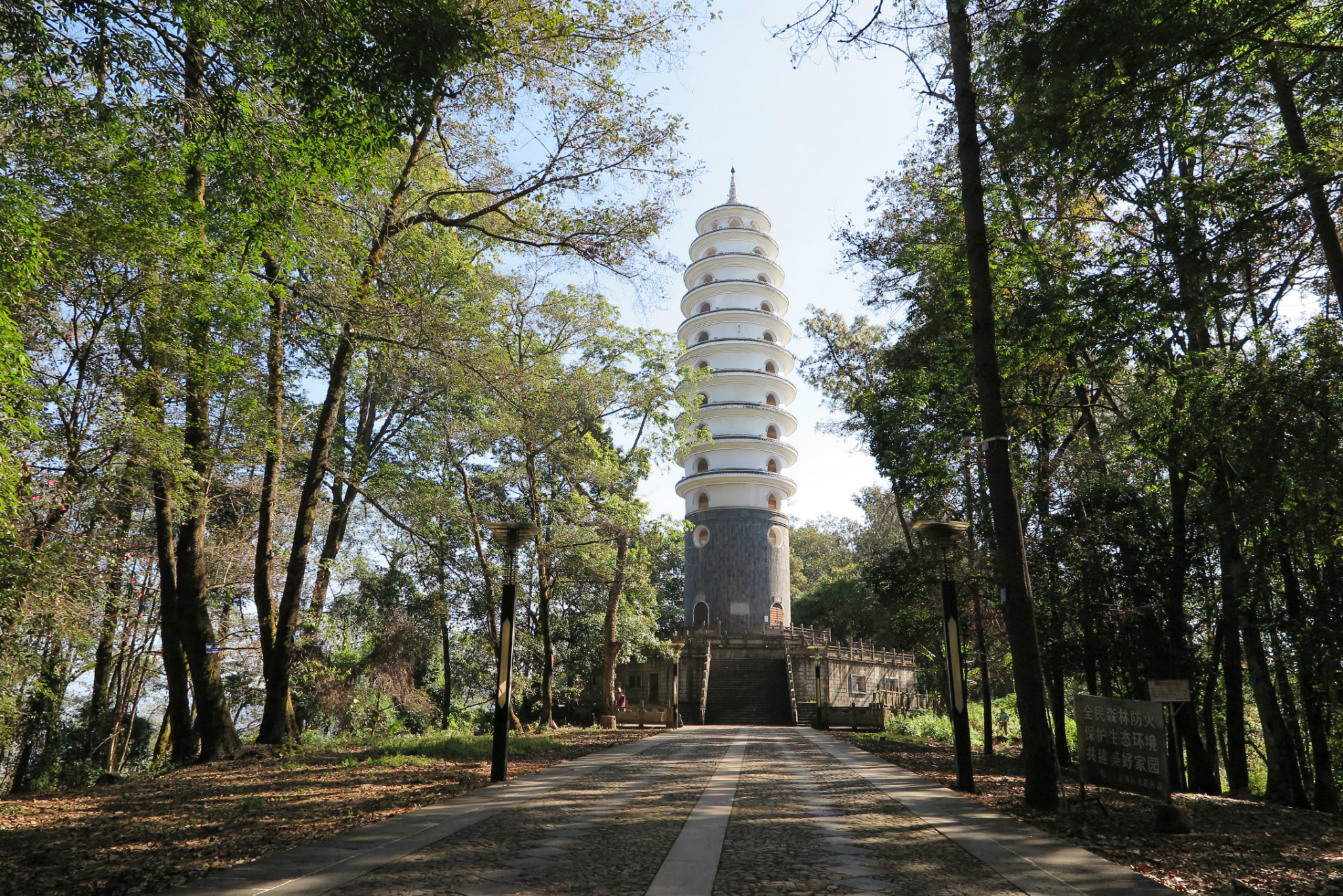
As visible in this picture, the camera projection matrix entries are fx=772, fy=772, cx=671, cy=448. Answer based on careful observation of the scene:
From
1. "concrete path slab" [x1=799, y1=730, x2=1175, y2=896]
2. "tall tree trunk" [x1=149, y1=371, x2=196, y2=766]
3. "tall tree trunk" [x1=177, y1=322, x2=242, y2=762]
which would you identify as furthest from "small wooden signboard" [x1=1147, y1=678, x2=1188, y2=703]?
"tall tree trunk" [x1=149, y1=371, x2=196, y2=766]

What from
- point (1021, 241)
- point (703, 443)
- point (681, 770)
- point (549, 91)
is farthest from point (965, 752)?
point (703, 443)

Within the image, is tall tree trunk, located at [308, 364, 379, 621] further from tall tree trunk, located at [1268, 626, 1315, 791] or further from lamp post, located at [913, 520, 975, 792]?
tall tree trunk, located at [1268, 626, 1315, 791]

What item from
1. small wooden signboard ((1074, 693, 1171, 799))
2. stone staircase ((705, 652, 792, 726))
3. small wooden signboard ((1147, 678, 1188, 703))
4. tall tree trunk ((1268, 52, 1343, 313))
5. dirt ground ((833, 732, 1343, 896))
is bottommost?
stone staircase ((705, 652, 792, 726))

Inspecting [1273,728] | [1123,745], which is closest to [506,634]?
[1123,745]

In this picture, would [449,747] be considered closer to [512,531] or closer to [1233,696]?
[512,531]

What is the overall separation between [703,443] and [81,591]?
1024 inches

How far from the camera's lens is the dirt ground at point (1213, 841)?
4625 mm

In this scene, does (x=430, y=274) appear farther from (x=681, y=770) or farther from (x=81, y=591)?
(x=681, y=770)

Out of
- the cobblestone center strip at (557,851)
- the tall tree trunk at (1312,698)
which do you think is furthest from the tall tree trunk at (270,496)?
the tall tree trunk at (1312,698)

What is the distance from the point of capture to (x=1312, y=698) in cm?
905

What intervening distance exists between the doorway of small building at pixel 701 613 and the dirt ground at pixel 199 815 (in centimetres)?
2177

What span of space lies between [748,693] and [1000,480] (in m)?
18.6

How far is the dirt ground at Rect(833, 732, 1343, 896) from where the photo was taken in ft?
Answer: 15.2

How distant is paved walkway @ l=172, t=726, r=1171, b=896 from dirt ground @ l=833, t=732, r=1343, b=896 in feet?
1.10
